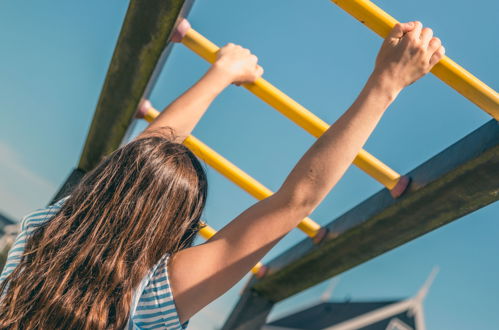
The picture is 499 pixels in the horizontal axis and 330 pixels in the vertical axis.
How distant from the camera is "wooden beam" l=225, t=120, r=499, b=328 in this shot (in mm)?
1822

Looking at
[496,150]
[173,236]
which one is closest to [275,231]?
[173,236]

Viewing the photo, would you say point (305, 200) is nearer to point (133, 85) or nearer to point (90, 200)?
point (90, 200)

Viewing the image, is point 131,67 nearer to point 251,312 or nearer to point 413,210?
point 413,210

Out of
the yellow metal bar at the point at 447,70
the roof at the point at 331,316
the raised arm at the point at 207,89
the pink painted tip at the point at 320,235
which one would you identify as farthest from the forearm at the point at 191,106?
the roof at the point at 331,316

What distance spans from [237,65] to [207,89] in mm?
159

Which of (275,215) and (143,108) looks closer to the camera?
(275,215)

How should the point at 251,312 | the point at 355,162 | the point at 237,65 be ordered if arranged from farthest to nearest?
the point at 251,312
the point at 355,162
the point at 237,65

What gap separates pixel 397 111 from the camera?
7.68 feet

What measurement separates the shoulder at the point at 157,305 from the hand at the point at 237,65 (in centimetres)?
95

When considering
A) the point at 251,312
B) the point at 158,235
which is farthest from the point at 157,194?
the point at 251,312

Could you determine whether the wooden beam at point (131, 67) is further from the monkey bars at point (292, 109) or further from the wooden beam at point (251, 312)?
the wooden beam at point (251, 312)

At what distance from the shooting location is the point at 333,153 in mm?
1306

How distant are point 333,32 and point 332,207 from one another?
2.71 ft

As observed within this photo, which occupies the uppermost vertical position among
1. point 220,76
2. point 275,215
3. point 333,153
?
point 220,76
